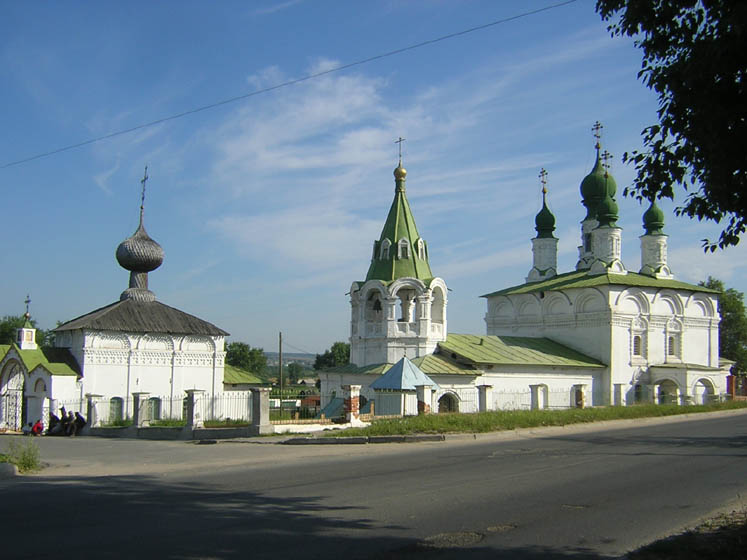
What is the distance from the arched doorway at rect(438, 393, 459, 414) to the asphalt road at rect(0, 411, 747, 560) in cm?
1125

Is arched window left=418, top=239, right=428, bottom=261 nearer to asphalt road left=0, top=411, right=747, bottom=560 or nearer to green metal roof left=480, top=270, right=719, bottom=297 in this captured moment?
green metal roof left=480, top=270, right=719, bottom=297

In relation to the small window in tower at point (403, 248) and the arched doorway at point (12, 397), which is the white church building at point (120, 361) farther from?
the small window in tower at point (403, 248)

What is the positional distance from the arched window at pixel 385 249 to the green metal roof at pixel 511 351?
4.23 m

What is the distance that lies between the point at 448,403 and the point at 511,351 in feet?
18.0

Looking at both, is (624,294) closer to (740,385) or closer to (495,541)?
(740,385)

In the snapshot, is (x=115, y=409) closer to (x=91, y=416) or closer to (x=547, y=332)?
(x=91, y=416)

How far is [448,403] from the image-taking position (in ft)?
93.4

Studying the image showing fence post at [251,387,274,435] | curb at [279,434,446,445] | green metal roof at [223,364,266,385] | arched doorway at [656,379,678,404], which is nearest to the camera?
curb at [279,434,446,445]

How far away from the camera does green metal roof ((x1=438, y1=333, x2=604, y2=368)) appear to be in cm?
3022

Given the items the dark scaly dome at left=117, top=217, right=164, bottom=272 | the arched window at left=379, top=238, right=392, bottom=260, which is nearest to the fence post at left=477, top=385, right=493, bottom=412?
the arched window at left=379, top=238, right=392, bottom=260

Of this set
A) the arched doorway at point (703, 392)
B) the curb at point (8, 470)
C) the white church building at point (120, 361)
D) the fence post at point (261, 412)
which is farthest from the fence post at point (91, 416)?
the arched doorway at point (703, 392)

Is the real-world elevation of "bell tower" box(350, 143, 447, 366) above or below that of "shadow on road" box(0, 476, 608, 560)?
above

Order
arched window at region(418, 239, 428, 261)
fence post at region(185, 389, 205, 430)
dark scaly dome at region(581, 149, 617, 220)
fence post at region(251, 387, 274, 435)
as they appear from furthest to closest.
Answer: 1. dark scaly dome at region(581, 149, 617, 220)
2. arched window at region(418, 239, 428, 261)
3. fence post at region(185, 389, 205, 430)
4. fence post at region(251, 387, 274, 435)

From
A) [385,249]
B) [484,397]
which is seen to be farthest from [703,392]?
[385,249]
